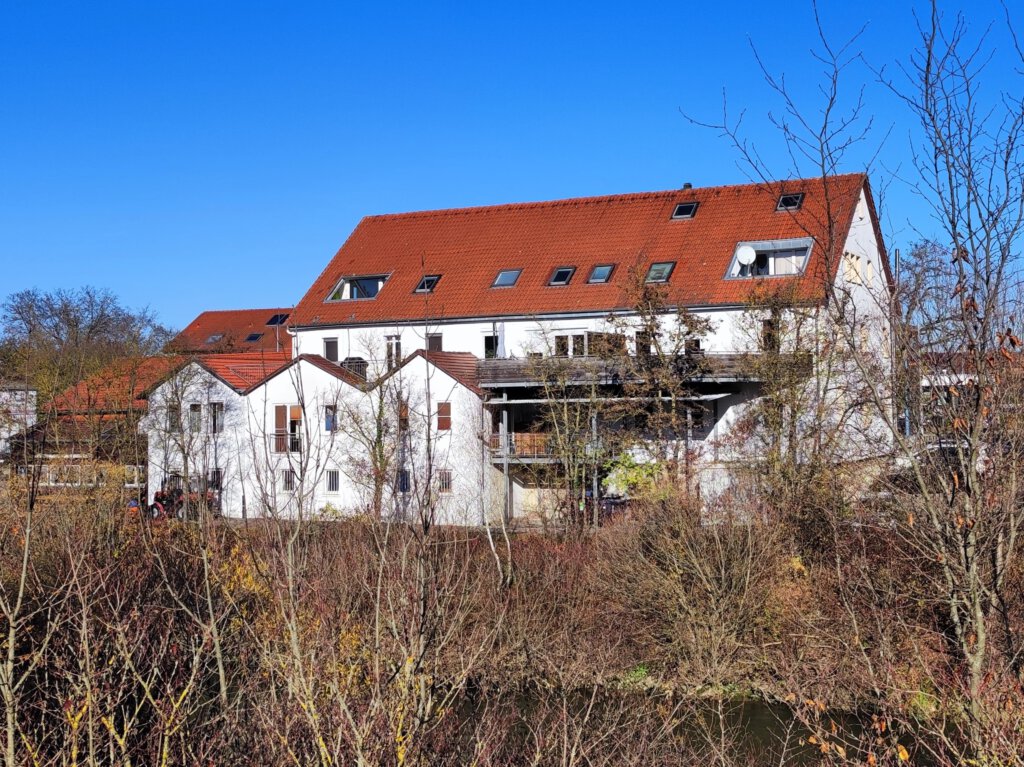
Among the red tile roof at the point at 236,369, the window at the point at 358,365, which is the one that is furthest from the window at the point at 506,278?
the red tile roof at the point at 236,369

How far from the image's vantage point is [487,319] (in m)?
40.4

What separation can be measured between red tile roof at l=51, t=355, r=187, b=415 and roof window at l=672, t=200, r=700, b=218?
17687 mm

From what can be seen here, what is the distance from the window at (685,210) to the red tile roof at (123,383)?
17673 mm

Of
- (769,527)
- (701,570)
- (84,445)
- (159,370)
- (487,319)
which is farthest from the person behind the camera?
(159,370)

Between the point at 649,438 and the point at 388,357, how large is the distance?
28.3 ft

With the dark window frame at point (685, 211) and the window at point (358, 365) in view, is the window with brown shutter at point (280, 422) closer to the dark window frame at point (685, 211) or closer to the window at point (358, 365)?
the window at point (358, 365)

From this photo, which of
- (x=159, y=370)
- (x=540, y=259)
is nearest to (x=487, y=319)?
(x=540, y=259)

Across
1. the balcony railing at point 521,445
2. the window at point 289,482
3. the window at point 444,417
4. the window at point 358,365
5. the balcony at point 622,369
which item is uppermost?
the window at point 358,365

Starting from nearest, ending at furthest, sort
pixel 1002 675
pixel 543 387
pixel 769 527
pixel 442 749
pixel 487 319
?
pixel 1002 675 < pixel 442 749 < pixel 769 527 < pixel 543 387 < pixel 487 319

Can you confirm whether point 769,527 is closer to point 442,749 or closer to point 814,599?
point 814,599

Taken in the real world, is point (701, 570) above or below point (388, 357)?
below

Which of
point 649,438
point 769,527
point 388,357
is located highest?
point 388,357

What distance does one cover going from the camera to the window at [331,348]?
141ft

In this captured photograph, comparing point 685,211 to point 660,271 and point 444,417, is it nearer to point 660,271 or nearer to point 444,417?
point 660,271
